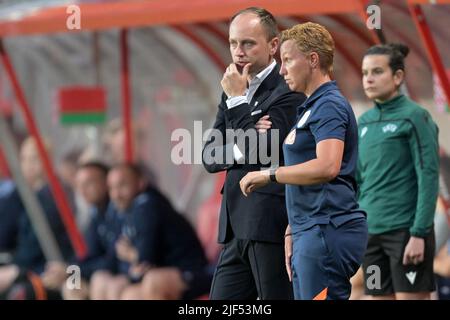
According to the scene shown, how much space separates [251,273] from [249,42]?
3.03ft

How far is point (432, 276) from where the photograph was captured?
710 cm

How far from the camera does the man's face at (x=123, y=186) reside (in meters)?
9.25

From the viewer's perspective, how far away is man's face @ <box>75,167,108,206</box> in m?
10.2

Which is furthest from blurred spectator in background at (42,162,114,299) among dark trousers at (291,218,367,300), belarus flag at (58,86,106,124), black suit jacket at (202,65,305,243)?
dark trousers at (291,218,367,300)

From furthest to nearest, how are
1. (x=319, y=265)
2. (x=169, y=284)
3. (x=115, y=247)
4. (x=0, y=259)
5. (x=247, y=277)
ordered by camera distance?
(x=0, y=259)
(x=115, y=247)
(x=169, y=284)
(x=247, y=277)
(x=319, y=265)

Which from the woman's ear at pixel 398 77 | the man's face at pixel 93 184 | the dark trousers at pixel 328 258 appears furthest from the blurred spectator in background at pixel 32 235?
the dark trousers at pixel 328 258

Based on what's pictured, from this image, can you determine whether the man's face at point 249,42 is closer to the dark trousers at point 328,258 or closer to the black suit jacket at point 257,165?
the black suit jacket at point 257,165

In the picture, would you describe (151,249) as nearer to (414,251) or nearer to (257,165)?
(414,251)

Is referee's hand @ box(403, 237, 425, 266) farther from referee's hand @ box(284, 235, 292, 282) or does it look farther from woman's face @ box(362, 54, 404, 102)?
referee's hand @ box(284, 235, 292, 282)

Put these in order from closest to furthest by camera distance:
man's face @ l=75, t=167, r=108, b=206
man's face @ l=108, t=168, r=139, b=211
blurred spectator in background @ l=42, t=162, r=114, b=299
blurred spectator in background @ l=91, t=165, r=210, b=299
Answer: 1. blurred spectator in background @ l=91, t=165, r=210, b=299
2. man's face @ l=108, t=168, r=139, b=211
3. blurred spectator in background @ l=42, t=162, r=114, b=299
4. man's face @ l=75, t=167, r=108, b=206

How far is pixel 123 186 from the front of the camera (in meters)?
9.30

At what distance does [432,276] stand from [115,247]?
3.04 m
